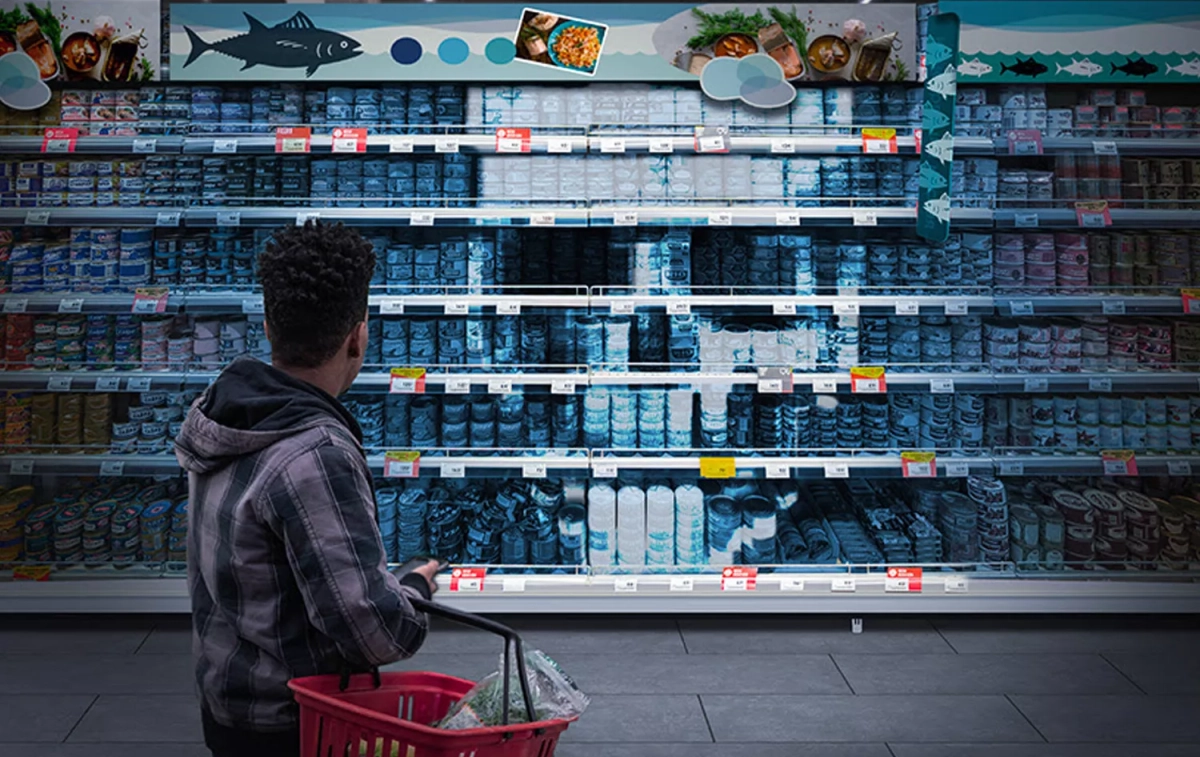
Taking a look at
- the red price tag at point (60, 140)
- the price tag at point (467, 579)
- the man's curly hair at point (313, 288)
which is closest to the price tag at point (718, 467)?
the price tag at point (467, 579)

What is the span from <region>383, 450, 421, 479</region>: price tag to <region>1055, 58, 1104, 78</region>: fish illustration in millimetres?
3004

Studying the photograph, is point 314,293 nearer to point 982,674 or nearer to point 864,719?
point 864,719

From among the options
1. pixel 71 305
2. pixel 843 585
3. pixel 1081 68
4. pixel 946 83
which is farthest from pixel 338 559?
pixel 1081 68

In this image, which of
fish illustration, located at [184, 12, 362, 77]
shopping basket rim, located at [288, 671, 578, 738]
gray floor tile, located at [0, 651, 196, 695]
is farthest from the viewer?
fish illustration, located at [184, 12, 362, 77]

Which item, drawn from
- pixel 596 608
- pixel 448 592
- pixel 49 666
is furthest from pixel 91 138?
pixel 596 608

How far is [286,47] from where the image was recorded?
420cm

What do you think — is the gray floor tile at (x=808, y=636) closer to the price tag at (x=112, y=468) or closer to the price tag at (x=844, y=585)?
the price tag at (x=844, y=585)

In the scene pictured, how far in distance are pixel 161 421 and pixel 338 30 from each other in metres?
1.72

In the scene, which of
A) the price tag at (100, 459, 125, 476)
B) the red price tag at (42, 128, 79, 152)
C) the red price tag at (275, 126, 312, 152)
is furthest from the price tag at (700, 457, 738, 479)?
the red price tag at (42, 128, 79, 152)

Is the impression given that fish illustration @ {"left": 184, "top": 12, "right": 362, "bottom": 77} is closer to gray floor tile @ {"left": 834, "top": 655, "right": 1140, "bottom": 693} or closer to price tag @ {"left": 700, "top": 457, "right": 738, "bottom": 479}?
price tag @ {"left": 700, "top": 457, "right": 738, "bottom": 479}

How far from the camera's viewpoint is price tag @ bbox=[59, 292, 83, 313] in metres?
4.07

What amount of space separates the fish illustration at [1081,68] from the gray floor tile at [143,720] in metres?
4.01

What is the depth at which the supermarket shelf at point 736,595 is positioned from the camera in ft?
13.2

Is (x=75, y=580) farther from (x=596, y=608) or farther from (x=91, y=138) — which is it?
(x=596, y=608)
